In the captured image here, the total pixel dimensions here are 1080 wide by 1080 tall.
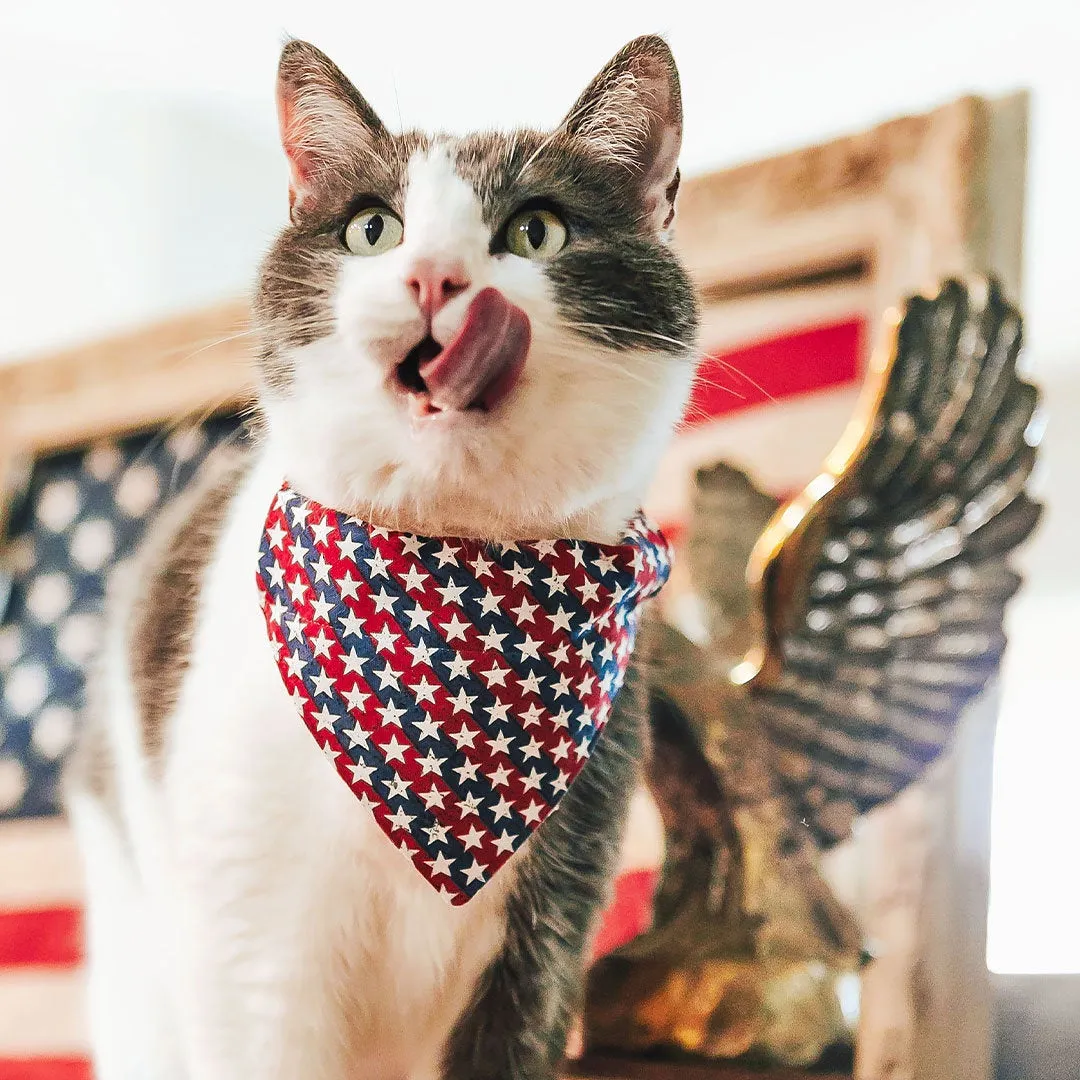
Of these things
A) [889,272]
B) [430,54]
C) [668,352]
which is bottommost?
[668,352]

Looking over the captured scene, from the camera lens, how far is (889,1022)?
71 centimetres

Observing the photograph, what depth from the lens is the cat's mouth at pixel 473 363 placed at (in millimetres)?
387

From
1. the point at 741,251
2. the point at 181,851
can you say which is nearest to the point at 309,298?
the point at 181,851

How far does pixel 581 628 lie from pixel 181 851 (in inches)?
8.8

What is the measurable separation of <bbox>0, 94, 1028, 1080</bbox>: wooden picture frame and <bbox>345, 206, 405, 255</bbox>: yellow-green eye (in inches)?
6.3

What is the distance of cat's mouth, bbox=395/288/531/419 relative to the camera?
0.39 meters

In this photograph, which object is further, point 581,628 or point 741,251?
point 741,251

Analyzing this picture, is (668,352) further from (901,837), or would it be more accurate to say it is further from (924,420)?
(901,837)

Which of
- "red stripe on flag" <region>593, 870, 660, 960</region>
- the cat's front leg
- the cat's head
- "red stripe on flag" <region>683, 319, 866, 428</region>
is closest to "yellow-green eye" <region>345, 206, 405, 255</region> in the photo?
the cat's head

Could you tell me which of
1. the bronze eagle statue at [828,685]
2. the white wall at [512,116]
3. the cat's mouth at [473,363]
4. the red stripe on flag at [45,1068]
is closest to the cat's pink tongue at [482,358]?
the cat's mouth at [473,363]

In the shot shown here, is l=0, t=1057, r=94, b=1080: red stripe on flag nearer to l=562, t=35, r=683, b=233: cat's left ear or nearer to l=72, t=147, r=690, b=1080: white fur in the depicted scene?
l=72, t=147, r=690, b=1080: white fur

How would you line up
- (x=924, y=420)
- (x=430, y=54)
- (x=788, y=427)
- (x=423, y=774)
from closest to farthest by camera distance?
(x=423, y=774) < (x=924, y=420) < (x=430, y=54) < (x=788, y=427)

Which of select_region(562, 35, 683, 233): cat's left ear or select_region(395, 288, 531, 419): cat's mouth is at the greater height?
select_region(562, 35, 683, 233): cat's left ear

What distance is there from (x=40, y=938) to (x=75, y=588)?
1.15 feet
